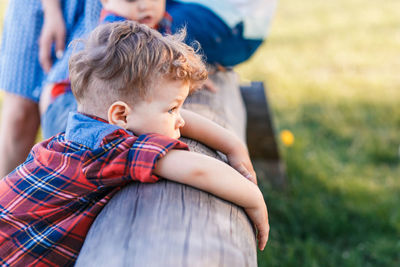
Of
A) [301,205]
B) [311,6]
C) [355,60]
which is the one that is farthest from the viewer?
[311,6]

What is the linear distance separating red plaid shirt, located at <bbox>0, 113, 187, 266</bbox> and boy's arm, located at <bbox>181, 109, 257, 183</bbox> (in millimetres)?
310

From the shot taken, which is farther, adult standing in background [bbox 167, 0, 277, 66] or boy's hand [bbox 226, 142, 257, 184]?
adult standing in background [bbox 167, 0, 277, 66]

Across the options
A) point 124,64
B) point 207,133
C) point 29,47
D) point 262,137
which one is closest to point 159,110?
point 124,64

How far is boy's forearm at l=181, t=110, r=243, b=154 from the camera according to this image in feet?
5.27

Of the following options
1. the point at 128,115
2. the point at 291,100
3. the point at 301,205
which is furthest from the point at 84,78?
the point at 291,100

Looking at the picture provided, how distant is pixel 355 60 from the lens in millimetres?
5402

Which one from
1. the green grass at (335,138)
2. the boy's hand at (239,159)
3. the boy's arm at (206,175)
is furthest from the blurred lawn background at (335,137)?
the boy's arm at (206,175)

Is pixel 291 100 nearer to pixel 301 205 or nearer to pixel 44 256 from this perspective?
pixel 301 205

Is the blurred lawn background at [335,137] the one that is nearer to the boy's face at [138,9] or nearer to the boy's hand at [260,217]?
the boy's hand at [260,217]

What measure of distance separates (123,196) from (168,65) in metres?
0.38

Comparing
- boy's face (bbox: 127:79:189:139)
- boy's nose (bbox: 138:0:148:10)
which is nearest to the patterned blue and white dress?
boy's nose (bbox: 138:0:148:10)

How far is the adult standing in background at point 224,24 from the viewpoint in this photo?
226 centimetres

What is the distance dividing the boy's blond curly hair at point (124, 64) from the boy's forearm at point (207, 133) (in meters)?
0.23

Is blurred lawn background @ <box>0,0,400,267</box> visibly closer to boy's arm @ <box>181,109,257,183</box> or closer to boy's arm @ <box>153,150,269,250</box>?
boy's arm @ <box>181,109,257,183</box>
